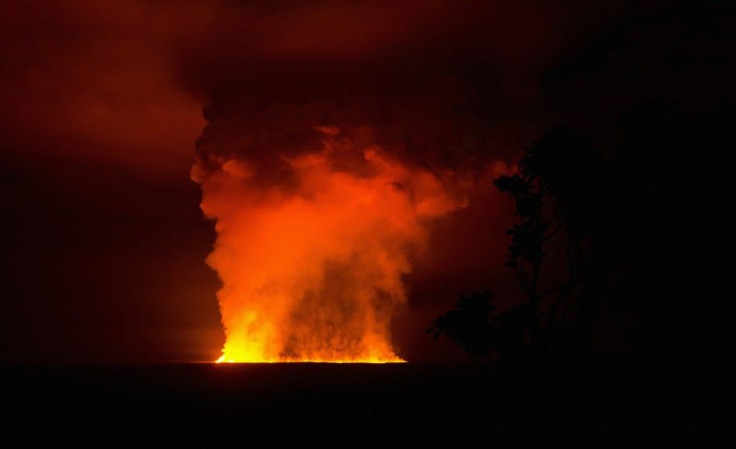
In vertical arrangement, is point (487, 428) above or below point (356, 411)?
below

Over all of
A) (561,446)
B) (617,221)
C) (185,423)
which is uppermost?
(617,221)

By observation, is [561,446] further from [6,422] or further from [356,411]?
[6,422]

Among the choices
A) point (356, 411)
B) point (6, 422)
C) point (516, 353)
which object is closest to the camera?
point (516, 353)

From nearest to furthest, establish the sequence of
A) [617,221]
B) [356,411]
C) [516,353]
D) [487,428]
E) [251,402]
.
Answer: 1. [516,353]
2. [617,221]
3. [487,428]
4. [356,411]
5. [251,402]

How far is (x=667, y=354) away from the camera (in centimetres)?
1912

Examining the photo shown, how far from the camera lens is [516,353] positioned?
1908 centimetres

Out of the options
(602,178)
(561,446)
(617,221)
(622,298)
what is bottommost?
(561,446)

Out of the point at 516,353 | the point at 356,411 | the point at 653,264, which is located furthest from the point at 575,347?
the point at 356,411

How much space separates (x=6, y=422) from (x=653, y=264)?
1049 inches

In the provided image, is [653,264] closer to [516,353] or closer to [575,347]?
[575,347]

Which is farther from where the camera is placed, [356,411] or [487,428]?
[356,411]

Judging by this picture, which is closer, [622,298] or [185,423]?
[622,298]

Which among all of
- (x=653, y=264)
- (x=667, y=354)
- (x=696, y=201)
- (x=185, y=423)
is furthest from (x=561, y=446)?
(x=185, y=423)

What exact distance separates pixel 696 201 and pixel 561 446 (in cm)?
799
